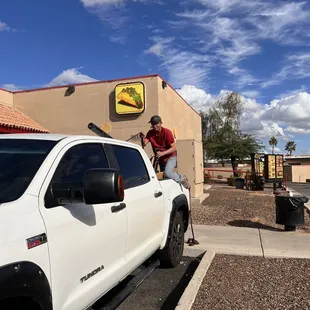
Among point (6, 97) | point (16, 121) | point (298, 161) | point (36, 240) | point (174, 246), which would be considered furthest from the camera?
point (298, 161)

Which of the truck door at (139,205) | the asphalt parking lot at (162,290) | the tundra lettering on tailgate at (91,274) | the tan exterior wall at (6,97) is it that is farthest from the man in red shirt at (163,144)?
the tan exterior wall at (6,97)

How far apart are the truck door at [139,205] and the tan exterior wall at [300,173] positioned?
5361 centimetres

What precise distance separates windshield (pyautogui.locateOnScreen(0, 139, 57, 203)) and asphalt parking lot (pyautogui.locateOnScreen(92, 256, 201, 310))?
233cm

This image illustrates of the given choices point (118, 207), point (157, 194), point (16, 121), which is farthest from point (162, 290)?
point (16, 121)

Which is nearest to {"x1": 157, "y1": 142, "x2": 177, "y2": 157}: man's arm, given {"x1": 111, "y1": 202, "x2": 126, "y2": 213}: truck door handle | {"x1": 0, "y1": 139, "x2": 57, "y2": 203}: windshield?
{"x1": 111, "y1": 202, "x2": 126, "y2": 213}: truck door handle

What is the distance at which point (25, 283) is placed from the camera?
2.11 metres

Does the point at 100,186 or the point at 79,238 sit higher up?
the point at 100,186

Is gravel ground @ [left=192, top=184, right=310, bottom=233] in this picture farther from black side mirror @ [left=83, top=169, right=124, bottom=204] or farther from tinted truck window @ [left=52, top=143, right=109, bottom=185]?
black side mirror @ [left=83, top=169, right=124, bottom=204]

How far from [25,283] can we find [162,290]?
3116 mm

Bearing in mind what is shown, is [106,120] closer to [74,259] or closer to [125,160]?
[125,160]

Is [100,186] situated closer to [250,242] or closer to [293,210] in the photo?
[250,242]

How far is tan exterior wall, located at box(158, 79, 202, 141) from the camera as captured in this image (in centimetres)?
1508

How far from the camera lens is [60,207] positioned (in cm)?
260

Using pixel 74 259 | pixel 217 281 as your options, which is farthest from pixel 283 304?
pixel 74 259
